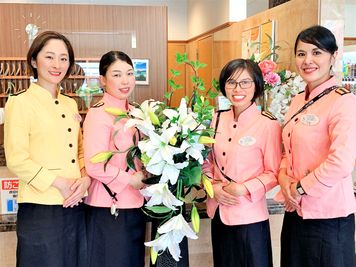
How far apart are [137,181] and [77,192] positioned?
225mm

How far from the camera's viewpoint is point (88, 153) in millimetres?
1460

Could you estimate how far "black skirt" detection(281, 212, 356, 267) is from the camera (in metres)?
1.40

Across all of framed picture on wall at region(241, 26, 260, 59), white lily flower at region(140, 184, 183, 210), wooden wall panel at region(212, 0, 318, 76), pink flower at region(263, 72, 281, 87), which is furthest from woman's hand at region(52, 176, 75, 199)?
framed picture on wall at region(241, 26, 260, 59)

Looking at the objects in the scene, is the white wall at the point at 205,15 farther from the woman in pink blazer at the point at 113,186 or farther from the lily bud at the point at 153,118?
the lily bud at the point at 153,118

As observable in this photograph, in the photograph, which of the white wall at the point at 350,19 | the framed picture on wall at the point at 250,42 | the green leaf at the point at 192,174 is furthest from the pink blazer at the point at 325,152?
the white wall at the point at 350,19

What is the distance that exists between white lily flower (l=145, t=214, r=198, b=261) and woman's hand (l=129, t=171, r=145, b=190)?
19 cm

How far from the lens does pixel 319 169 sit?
4.37 ft

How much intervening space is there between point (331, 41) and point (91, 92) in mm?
3038

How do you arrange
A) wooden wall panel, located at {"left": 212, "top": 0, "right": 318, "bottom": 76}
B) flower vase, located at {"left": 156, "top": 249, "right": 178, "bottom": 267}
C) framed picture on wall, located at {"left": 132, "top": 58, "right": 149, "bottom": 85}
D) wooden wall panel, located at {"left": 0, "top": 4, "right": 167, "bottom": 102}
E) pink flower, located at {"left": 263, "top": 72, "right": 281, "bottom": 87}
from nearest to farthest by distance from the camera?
flower vase, located at {"left": 156, "top": 249, "right": 178, "bottom": 267}
pink flower, located at {"left": 263, "top": 72, "right": 281, "bottom": 87}
wooden wall panel, located at {"left": 212, "top": 0, "right": 318, "bottom": 76}
wooden wall panel, located at {"left": 0, "top": 4, "right": 167, "bottom": 102}
framed picture on wall, located at {"left": 132, "top": 58, "right": 149, "bottom": 85}

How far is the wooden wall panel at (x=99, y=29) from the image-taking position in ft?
14.5

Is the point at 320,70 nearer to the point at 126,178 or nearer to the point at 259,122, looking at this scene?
the point at 259,122

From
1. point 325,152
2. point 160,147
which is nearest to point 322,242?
point 325,152

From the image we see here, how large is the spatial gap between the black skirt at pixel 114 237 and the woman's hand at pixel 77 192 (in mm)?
87

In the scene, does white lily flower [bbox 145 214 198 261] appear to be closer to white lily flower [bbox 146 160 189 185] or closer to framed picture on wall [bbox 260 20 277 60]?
white lily flower [bbox 146 160 189 185]
